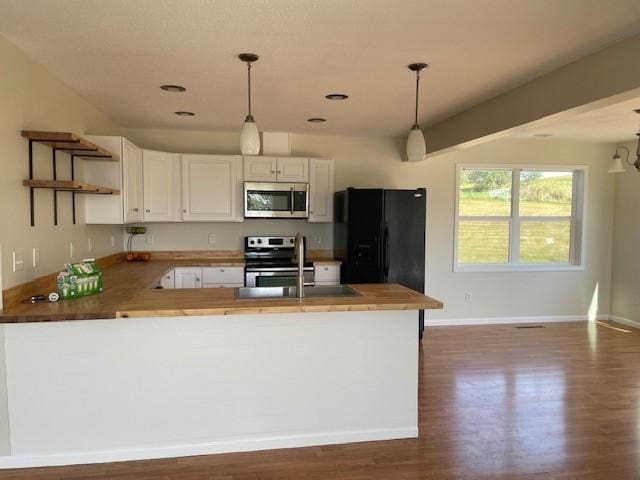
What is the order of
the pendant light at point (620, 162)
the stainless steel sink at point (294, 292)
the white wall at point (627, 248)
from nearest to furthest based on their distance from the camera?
the stainless steel sink at point (294, 292)
the pendant light at point (620, 162)
the white wall at point (627, 248)

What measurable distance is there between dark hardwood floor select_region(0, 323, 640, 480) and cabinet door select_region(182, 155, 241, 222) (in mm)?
2709

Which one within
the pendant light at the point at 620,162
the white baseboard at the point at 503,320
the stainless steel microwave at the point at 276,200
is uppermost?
the pendant light at the point at 620,162

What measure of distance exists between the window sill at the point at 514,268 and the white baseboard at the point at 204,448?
3.30 m

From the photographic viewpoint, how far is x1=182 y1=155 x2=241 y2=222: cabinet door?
4.88m

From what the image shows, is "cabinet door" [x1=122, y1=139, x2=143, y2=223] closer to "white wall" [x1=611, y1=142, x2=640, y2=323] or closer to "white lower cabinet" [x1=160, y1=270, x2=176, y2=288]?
"white lower cabinet" [x1=160, y1=270, x2=176, y2=288]

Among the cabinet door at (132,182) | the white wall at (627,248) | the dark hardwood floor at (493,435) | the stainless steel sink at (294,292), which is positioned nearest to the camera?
the dark hardwood floor at (493,435)

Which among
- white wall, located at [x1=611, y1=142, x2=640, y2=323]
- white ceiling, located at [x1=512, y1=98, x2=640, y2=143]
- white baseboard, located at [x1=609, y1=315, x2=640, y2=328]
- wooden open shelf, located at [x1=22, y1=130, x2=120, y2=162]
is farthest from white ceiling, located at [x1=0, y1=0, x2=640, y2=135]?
white baseboard, located at [x1=609, y1=315, x2=640, y2=328]

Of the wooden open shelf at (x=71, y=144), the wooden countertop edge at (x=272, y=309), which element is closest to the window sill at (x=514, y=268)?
the wooden countertop edge at (x=272, y=309)

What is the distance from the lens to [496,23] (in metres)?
2.24

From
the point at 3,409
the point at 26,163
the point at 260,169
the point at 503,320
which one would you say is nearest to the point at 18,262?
the point at 26,163

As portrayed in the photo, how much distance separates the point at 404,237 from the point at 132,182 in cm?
289

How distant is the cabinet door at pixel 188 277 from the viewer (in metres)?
4.64

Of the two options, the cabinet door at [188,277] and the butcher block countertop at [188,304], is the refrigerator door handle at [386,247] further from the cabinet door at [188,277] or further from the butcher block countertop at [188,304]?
the cabinet door at [188,277]

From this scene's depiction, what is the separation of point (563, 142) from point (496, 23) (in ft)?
14.0
